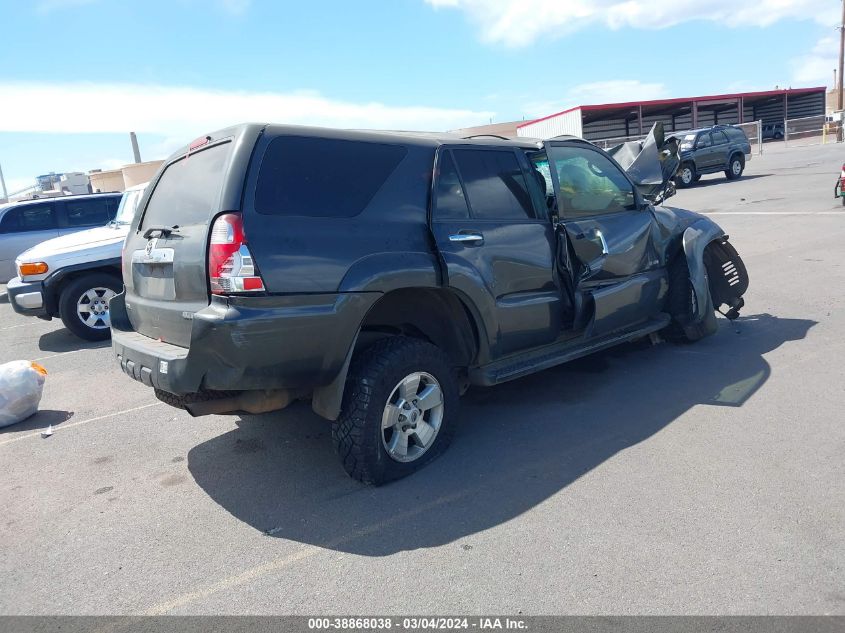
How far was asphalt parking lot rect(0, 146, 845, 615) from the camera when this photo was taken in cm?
289

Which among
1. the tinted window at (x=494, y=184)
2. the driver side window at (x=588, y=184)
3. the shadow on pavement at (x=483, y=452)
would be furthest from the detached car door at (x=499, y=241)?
the shadow on pavement at (x=483, y=452)

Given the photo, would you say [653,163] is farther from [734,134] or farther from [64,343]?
[734,134]

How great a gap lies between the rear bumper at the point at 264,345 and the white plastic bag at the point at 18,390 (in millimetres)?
2360

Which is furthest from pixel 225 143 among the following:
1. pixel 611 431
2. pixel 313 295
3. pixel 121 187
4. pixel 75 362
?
pixel 121 187

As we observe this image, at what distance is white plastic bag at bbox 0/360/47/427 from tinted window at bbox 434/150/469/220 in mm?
3643

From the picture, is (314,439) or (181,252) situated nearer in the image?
(181,252)

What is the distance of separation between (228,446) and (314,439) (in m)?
0.60

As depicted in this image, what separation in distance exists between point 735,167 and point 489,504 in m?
24.5

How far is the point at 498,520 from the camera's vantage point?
344 cm

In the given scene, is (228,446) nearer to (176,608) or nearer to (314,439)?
(314,439)

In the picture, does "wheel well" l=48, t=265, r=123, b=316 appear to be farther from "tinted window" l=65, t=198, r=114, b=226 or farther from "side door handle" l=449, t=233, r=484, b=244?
"side door handle" l=449, t=233, r=484, b=244

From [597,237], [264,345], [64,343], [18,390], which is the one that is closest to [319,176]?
[264,345]

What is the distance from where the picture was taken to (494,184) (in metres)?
4.55

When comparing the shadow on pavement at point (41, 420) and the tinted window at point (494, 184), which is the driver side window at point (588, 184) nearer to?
the tinted window at point (494, 184)
